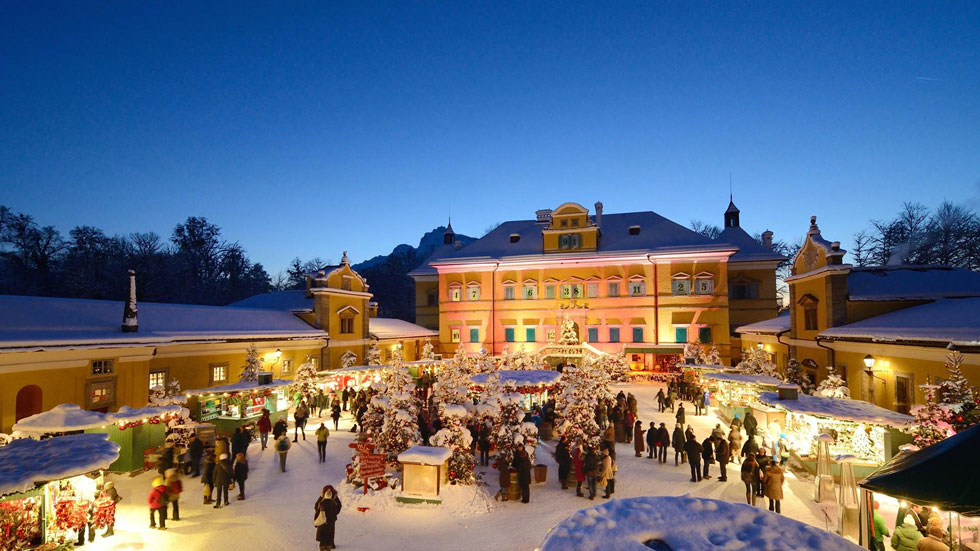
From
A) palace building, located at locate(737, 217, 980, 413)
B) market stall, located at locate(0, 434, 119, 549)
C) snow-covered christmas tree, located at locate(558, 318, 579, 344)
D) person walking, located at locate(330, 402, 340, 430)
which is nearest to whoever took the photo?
market stall, located at locate(0, 434, 119, 549)

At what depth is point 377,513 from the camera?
512 inches

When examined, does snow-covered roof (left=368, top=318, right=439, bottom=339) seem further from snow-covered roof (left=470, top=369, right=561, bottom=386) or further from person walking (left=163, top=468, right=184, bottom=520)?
person walking (left=163, top=468, right=184, bottom=520)

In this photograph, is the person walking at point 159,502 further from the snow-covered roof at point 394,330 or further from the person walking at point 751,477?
the snow-covered roof at point 394,330

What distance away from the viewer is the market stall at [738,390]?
19719mm

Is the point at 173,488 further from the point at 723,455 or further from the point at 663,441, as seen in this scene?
the point at 723,455

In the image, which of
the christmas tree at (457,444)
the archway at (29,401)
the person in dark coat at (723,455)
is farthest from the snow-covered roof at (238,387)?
the person in dark coat at (723,455)

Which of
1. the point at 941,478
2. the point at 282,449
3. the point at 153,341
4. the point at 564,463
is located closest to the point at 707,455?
the point at 564,463

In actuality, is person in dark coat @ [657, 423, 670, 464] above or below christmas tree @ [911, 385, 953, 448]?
below

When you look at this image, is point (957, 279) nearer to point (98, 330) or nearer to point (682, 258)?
point (682, 258)

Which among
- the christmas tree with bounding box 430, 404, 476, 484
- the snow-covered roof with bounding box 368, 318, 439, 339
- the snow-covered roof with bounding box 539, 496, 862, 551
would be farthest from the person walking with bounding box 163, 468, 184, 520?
the snow-covered roof with bounding box 368, 318, 439, 339

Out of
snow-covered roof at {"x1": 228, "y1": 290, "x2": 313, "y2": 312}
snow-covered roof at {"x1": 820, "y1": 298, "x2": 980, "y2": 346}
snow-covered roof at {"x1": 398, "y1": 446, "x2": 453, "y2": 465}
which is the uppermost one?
snow-covered roof at {"x1": 228, "y1": 290, "x2": 313, "y2": 312}

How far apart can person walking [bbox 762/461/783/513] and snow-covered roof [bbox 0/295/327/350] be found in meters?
22.1

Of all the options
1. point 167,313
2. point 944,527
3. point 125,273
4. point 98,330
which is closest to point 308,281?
point 167,313

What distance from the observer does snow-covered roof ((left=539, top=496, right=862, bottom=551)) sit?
4.26m
